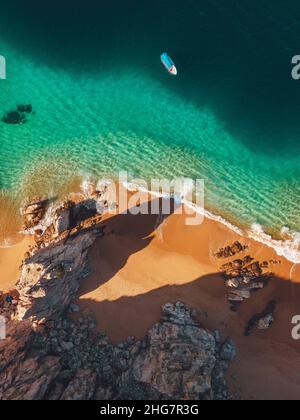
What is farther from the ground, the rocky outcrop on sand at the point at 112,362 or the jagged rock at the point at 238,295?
the jagged rock at the point at 238,295

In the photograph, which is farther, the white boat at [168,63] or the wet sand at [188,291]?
the white boat at [168,63]

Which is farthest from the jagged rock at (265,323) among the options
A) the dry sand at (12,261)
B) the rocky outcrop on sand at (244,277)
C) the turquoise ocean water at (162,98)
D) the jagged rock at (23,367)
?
the dry sand at (12,261)

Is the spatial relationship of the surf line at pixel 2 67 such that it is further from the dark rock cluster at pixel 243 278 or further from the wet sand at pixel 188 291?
the dark rock cluster at pixel 243 278

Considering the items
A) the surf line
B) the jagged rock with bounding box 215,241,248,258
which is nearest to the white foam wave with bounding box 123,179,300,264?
the jagged rock with bounding box 215,241,248,258

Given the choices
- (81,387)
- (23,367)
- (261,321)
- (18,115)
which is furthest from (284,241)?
(18,115)

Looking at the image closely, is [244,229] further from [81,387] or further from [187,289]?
[81,387]

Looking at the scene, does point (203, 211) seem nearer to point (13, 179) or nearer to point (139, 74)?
point (139, 74)
